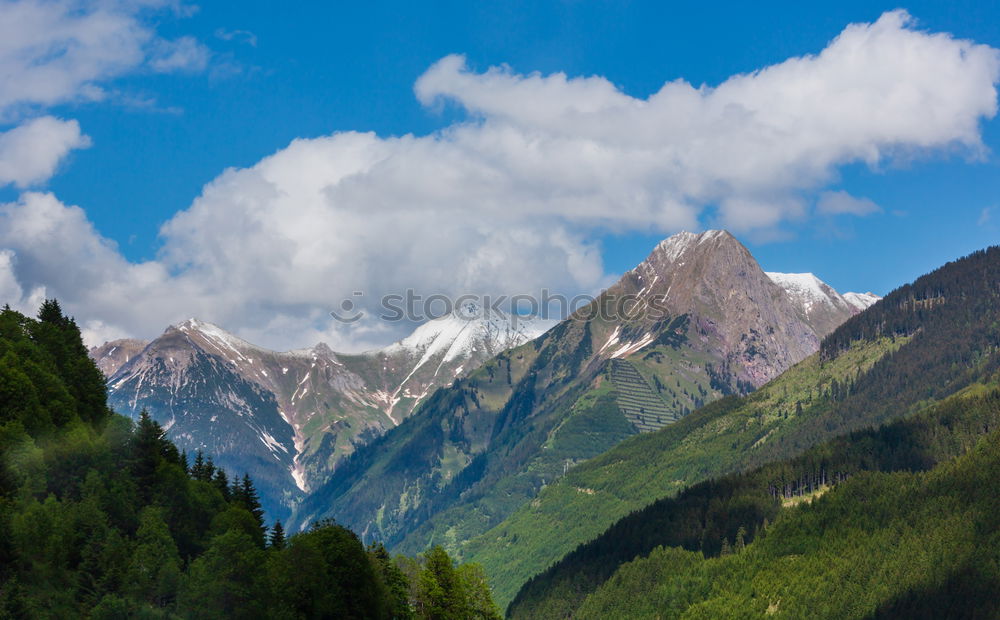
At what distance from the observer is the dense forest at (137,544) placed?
324 ft

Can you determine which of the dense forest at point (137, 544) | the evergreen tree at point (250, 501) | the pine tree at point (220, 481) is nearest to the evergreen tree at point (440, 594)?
the dense forest at point (137, 544)

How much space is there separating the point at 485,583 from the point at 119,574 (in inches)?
1955

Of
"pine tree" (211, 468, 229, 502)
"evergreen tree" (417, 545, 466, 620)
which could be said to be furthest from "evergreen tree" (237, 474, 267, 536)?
"evergreen tree" (417, 545, 466, 620)

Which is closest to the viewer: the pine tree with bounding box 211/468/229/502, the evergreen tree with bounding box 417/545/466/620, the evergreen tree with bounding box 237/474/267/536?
the evergreen tree with bounding box 417/545/466/620

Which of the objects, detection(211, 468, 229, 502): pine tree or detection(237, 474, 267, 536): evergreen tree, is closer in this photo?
detection(237, 474, 267, 536): evergreen tree

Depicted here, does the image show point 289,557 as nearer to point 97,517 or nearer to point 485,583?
point 97,517

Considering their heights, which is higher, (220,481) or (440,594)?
(220,481)

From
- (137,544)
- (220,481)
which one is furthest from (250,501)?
(137,544)

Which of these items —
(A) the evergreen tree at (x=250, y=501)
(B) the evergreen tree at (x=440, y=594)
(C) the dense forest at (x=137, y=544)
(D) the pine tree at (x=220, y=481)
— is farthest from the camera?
(D) the pine tree at (x=220, y=481)

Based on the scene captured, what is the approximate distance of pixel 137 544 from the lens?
349 ft

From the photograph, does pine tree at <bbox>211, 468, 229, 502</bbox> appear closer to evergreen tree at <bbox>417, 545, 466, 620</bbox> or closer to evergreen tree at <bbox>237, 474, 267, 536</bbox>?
evergreen tree at <bbox>237, 474, 267, 536</bbox>

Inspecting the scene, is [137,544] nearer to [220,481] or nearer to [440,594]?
[440,594]

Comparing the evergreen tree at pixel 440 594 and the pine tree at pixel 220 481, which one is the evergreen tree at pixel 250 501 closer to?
the pine tree at pixel 220 481

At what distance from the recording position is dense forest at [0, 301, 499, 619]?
98812 millimetres
